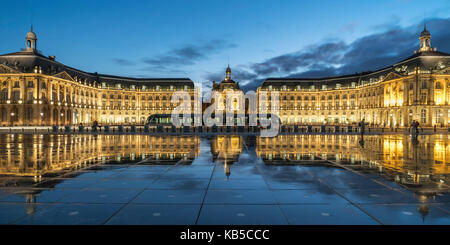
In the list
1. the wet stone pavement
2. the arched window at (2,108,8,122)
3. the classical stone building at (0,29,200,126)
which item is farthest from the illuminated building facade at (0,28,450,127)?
the wet stone pavement

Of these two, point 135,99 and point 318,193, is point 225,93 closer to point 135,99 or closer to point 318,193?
point 135,99

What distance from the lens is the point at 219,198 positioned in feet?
22.3

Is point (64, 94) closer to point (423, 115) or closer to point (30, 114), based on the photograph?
point (30, 114)

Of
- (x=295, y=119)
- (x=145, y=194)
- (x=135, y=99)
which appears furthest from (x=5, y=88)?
(x=295, y=119)

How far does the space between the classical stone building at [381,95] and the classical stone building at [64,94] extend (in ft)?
171

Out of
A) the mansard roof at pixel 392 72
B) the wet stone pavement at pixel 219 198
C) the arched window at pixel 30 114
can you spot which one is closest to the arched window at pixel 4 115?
the arched window at pixel 30 114

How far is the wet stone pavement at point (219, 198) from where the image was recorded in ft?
17.6

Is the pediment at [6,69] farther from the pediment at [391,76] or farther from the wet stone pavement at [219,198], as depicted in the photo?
the pediment at [391,76]

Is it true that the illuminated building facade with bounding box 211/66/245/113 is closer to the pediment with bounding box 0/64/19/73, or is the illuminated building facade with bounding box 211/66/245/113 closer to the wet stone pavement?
the pediment with bounding box 0/64/19/73

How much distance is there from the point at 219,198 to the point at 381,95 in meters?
99.3

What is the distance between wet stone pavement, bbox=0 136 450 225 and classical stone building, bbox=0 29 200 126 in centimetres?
8116
